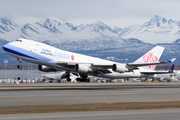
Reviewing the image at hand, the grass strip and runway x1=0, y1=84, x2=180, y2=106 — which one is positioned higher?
runway x1=0, y1=84, x2=180, y2=106

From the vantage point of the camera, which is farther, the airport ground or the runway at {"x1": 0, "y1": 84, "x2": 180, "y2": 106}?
the runway at {"x1": 0, "y1": 84, "x2": 180, "y2": 106}

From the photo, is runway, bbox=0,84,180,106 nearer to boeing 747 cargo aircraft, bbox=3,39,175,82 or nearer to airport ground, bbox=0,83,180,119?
airport ground, bbox=0,83,180,119

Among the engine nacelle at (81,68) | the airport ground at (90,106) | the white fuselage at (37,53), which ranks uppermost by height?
the white fuselage at (37,53)

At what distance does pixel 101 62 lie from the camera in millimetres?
63875

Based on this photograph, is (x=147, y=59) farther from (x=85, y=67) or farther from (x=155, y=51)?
(x=85, y=67)

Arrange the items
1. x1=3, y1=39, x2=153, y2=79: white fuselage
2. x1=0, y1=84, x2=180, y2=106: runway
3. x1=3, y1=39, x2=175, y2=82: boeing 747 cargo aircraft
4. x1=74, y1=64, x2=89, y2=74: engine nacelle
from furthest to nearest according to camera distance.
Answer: x1=74, y1=64, x2=89, y2=74: engine nacelle, x1=3, y1=39, x2=175, y2=82: boeing 747 cargo aircraft, x1=3, y1=39, x2=153, y2=79: white fuselage, x1=0, y1=84, x2=180, y2=106: runway

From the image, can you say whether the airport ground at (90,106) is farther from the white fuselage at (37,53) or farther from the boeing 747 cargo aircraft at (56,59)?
the boeing 747 cargo aircraft at (56,59)

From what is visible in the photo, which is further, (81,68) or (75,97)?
(81,68)

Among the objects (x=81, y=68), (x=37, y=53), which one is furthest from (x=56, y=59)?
(x=81, y=68)

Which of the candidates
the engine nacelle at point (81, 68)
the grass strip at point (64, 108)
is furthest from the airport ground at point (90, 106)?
the engine nacelle at point (81, 68)

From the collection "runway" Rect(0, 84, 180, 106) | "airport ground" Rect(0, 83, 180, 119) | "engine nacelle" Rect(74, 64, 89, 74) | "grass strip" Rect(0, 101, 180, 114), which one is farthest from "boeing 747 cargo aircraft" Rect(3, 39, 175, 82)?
"grass strip" Rect(0, 101, 180, 114)

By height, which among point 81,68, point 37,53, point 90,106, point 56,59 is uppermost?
point 37,53

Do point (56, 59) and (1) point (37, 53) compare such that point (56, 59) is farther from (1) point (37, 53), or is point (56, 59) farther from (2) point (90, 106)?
(2) point (90, 106)

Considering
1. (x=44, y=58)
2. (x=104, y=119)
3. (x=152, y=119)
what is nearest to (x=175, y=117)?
(x=152, y=119)
